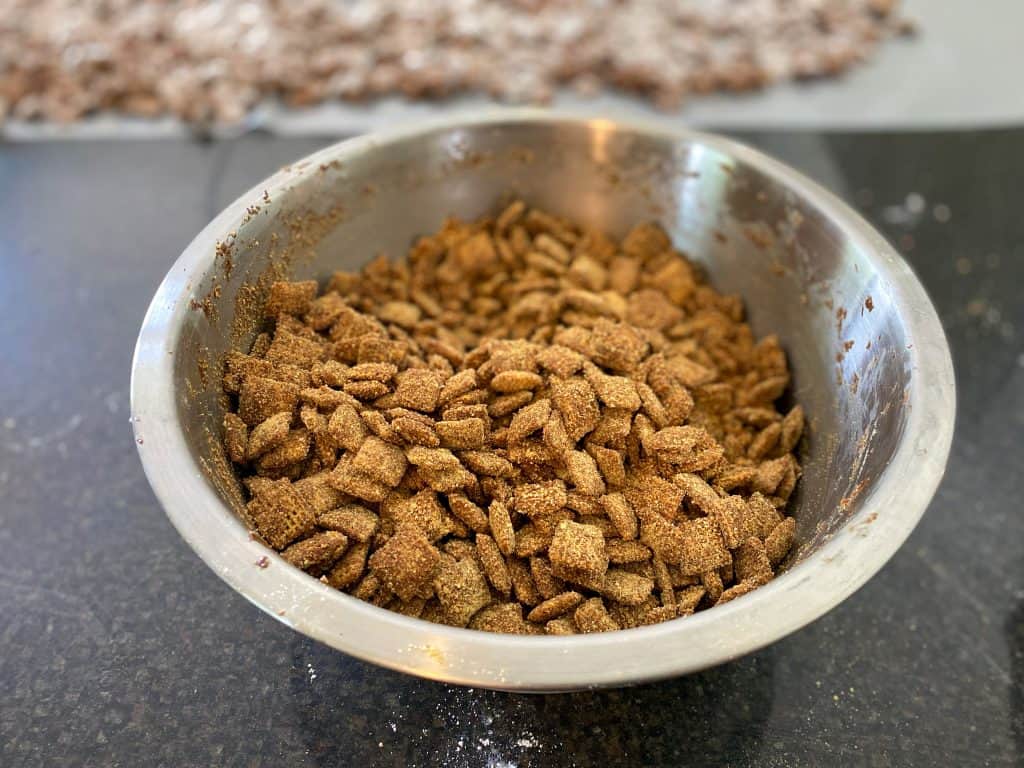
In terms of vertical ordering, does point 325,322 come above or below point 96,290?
above

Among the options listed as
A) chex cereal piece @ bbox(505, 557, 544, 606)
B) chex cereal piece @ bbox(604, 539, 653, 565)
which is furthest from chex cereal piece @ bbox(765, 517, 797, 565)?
chex cereal piece @ bbox(505, 557, 544, 606)

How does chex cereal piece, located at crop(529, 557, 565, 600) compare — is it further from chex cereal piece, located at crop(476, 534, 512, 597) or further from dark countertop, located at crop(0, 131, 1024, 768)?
dark countertop, located at crop(0, 131, 1024, 768)

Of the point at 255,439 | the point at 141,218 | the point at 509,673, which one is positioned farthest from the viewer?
the point at 141,218

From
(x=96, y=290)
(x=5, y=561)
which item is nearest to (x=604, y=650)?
(x=5, y=561)

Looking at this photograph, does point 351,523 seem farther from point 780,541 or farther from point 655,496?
point 780,541

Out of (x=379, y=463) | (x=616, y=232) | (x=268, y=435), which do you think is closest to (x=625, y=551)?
(x=379, y=463)

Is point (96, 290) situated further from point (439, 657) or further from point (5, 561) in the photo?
point (439, 657)

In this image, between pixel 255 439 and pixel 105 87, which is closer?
pixel 255 439
